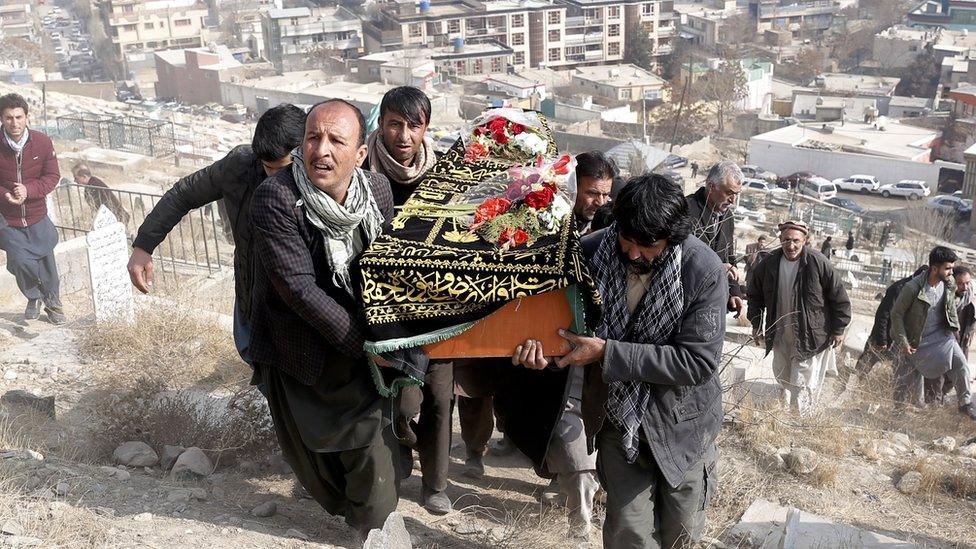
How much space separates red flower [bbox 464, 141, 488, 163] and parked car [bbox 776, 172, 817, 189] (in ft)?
121

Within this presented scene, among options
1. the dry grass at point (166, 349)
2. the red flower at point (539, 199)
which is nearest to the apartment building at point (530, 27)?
the dry grass at point (166, 349)

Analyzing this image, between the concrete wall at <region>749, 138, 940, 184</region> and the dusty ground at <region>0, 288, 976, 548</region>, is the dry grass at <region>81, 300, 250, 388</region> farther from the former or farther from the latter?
the concrete wall at <region>749, 138, 940, 184</region>

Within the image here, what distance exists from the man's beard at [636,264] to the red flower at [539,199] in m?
0.48

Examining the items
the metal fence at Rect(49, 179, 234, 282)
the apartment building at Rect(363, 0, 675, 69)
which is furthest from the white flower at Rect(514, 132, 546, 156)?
the apartment building at Rect(363, 0, 675, 69)

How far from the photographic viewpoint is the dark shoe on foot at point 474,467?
4465 mm

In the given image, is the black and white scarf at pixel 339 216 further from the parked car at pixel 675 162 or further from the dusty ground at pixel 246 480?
the parked car at pixel 675 162

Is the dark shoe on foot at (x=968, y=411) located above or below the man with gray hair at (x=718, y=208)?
below

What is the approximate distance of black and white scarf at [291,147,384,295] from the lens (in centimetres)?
316

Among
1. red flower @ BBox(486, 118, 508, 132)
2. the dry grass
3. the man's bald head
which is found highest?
the man's bald head

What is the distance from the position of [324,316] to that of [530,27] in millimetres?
65927

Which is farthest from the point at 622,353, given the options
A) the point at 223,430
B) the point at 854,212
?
the point at 854,212

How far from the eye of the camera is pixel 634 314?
3133 millimetres

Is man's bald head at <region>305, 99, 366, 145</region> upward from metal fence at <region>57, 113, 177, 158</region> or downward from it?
upward

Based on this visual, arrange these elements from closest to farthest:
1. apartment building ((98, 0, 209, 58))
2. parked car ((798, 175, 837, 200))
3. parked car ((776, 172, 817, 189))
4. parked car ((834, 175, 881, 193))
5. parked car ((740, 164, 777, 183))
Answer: parked car ((798, 175, 837, 200)), parked car ((834, 175, 881, 193)), parked car ((776, 172, 817, 189)), parked car ((740, 164, 777, 183)), apartment building ((98, 0, 209, 58))
